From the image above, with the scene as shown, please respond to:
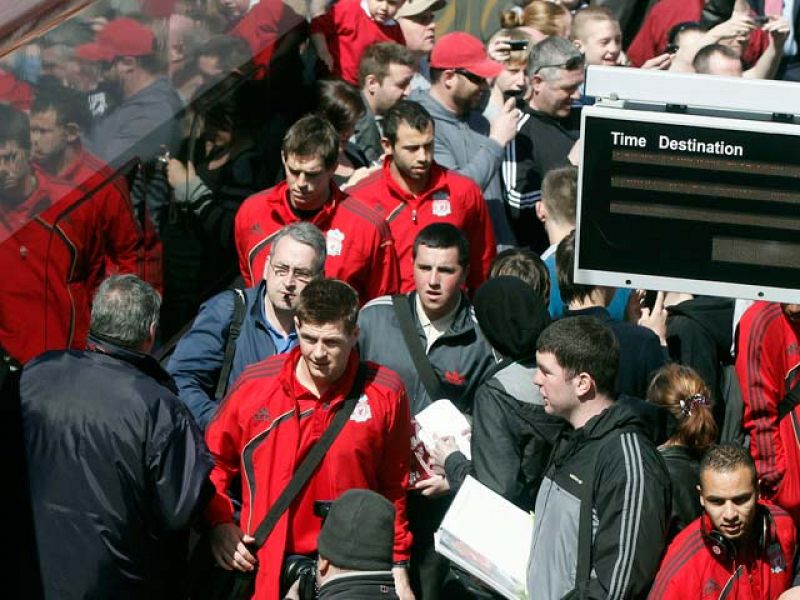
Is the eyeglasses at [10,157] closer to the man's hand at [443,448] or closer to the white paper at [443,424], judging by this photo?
the white paper at [443,424]

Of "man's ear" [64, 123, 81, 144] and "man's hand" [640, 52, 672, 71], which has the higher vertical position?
"man's ear" [64, 123, 81, 144]

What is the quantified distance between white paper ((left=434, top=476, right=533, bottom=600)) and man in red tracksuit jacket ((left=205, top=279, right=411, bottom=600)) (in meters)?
0.47

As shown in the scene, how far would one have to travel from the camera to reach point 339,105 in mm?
9461

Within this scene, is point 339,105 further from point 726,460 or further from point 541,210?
point 726,460

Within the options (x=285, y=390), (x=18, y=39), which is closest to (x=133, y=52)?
(x=18, y=39)

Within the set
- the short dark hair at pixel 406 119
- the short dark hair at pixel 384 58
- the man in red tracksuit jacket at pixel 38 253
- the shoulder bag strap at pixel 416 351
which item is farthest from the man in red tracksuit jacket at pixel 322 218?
the short dark hair at pixel 384 58

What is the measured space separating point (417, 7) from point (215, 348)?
4700 mm

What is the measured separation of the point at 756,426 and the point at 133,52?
11.4 feet

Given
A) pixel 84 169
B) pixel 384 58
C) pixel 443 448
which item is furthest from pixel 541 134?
pixel 443 448

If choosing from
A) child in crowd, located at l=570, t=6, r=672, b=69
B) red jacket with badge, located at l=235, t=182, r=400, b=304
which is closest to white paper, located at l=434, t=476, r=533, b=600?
red jacket with badge, located at l=235, t=182, r=400, b=304

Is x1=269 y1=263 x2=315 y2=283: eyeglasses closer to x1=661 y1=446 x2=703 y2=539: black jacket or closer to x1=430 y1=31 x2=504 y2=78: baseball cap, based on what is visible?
x1=661 y1=446 x2=703 y2=539: black jacket

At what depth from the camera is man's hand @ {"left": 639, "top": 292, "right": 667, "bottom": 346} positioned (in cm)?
824

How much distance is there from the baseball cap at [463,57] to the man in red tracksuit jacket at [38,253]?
2.71 m

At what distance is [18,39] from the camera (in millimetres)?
7430
